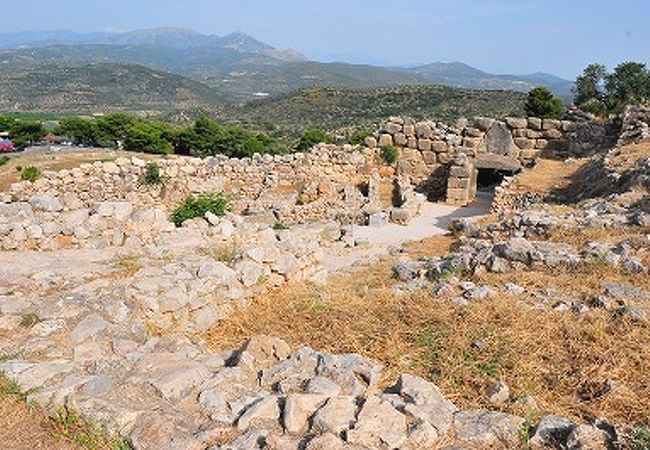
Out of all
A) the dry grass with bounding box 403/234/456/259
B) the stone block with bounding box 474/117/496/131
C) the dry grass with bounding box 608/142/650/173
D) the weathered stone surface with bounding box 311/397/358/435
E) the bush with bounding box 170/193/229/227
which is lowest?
the dry grass with bounding box 403/234/456/259

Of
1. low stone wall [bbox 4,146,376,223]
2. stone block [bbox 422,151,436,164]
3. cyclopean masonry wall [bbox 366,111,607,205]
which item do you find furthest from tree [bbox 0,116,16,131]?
stone block [bbox 422,151,436,164]

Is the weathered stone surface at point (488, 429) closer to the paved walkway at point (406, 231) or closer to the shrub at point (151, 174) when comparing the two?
the paved walkway at point (406, 231)

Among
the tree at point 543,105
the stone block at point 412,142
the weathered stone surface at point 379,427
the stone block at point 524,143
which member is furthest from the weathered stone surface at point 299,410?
the tree at point 543,105

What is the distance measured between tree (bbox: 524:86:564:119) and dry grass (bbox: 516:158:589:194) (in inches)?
388

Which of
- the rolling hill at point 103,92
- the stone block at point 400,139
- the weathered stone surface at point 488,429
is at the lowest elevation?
the rolling hill at point 103,92

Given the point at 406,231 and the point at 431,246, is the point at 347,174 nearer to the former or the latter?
the point at 406,231

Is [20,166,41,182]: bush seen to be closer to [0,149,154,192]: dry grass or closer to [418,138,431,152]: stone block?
[0,149,154,192]: dry grass

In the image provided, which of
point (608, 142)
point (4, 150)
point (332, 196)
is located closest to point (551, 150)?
point (608, 142)

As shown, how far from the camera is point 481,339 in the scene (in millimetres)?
6184

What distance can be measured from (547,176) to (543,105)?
1219cm

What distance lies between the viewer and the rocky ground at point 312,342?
429 cm

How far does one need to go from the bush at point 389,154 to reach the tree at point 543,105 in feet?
37.4

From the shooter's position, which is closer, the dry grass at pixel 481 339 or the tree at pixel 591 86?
the dry grass at pixel 481 339

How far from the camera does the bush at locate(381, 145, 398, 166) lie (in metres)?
22.1
